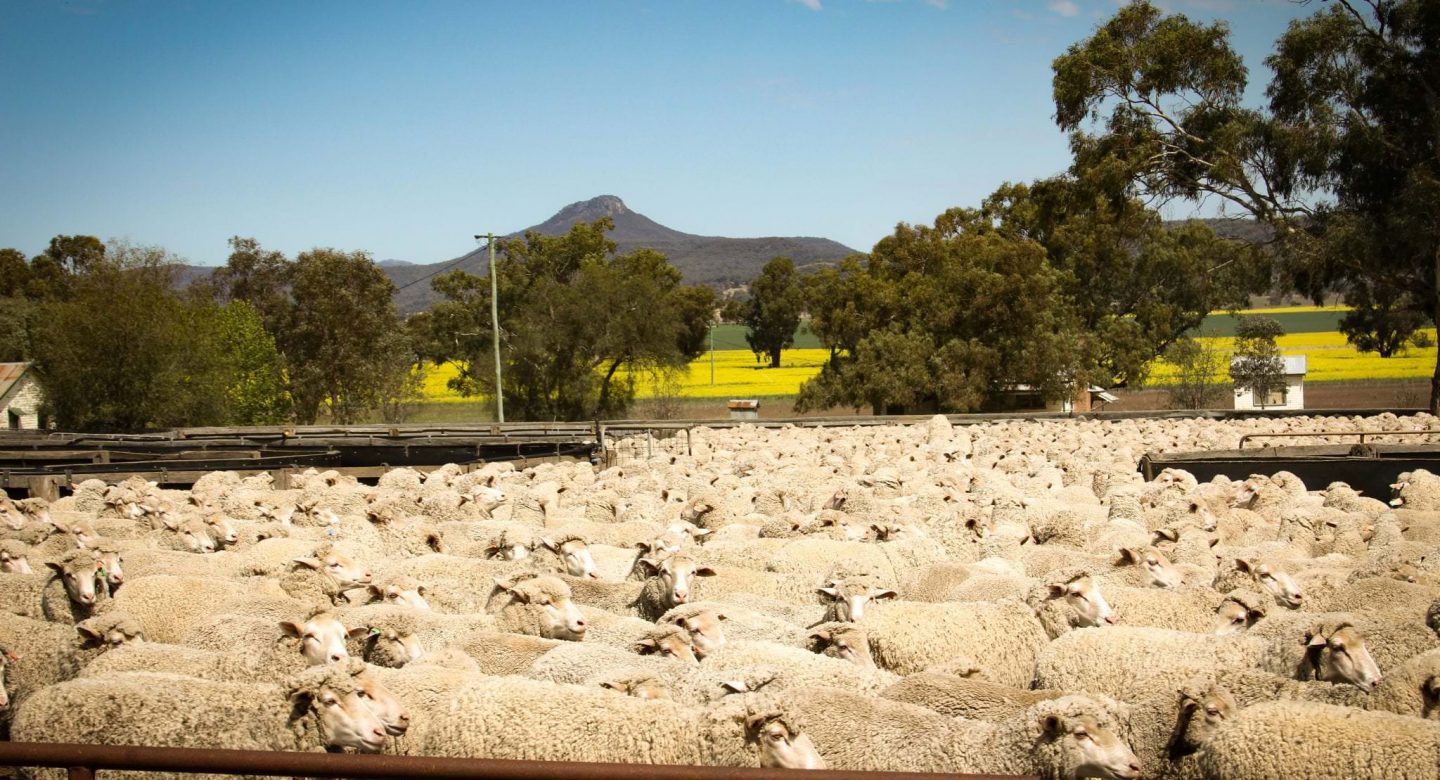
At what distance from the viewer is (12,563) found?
30.6 feet

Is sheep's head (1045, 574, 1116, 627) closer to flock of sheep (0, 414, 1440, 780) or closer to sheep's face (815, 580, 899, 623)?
flock of sheep (0, 414, 1440, 780)

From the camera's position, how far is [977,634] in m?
7.10

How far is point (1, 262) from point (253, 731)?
9234 cm

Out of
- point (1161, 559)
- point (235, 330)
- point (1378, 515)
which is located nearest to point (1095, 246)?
point (235, 330)

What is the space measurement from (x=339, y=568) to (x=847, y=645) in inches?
157

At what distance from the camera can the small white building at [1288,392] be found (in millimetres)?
41906

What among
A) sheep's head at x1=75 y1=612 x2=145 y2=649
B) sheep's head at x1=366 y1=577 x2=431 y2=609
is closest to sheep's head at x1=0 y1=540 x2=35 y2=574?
sheep's head at x1=75 y1=612 x2=145 y2=649

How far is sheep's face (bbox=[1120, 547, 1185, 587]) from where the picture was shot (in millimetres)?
8562

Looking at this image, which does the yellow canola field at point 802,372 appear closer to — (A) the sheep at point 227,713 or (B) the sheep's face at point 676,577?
(B) the sheep's face at point 676,577

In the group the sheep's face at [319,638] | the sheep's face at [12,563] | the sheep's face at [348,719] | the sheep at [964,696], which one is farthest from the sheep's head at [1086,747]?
the sheep's face at [12,563]

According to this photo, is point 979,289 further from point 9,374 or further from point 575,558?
point 9,374

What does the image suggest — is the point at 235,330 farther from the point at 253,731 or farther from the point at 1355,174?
the point at 253,731

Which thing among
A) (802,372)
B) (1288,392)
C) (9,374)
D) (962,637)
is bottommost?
(1288,392)

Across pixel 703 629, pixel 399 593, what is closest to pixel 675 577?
pixel 703 629
